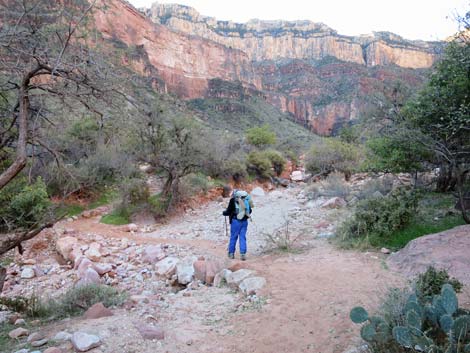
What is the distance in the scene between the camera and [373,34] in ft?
378

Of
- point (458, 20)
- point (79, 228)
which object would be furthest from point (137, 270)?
point (458, 20)

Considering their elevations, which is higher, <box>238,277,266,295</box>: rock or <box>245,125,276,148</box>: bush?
<box>245,125,276,148</box>: bush

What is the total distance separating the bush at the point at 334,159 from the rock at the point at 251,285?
53.3 feet

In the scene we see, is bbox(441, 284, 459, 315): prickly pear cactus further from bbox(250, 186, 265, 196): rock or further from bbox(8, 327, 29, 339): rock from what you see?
bbox(250, 186, 265, 196): rock

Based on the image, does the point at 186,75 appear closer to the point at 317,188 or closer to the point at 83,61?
the point at 317,188

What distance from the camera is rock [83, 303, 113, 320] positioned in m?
4.07

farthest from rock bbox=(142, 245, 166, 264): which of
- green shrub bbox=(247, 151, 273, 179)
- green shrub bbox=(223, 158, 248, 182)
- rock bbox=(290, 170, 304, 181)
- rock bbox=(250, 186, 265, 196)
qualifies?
rock bbox=(290, 170, 304, 181)

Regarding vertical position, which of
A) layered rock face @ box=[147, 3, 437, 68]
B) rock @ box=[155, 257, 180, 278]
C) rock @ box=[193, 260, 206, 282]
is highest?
layered rock face @ box=[147, 3, 437, 68]

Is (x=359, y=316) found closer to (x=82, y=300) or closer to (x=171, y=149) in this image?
(x=82, y=300)

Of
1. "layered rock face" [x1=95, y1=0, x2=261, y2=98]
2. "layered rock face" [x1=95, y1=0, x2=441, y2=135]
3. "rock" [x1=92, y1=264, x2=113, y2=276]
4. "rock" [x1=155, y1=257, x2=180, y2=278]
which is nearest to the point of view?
"rock" [x1=155, y1=257, x2=180, y2=278]

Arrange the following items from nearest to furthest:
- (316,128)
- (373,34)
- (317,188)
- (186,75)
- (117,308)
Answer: (117,308) < (317,188) < (186,75) < (316,128) < (373,34)

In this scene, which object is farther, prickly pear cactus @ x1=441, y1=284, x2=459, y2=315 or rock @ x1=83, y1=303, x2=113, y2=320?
rock @ x1=83, y1=303, x2=113, y2=320

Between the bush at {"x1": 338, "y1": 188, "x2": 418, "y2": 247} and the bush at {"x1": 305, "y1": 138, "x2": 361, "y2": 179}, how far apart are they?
12.9m

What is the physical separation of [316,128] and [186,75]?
33.7 m
